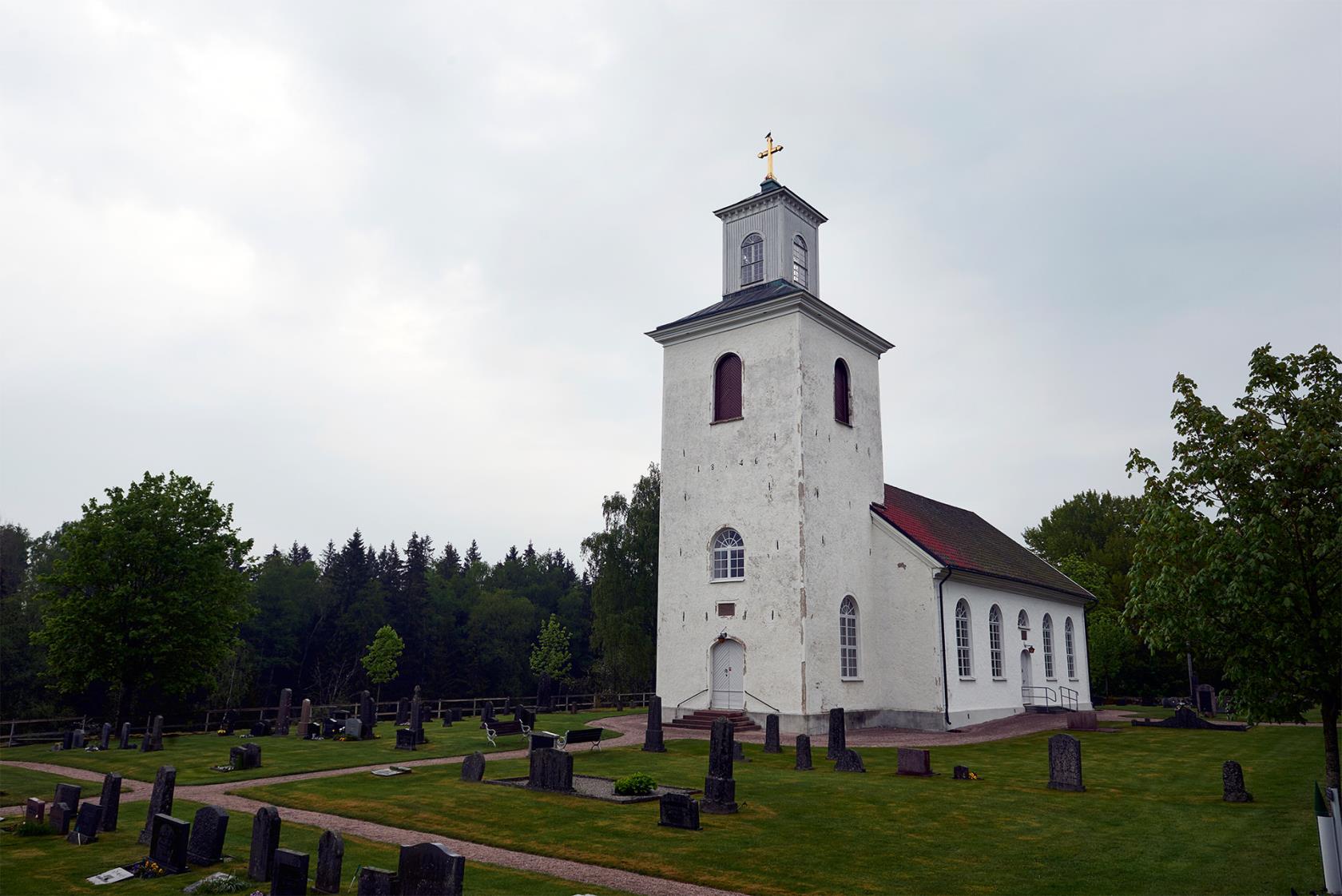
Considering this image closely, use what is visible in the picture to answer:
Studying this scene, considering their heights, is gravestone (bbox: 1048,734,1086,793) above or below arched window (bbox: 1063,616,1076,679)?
below

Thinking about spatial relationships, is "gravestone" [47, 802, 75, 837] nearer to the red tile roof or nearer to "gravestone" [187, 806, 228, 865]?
"gravestone" [187, 806, 228, 865]

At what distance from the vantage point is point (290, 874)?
8734 millimetres

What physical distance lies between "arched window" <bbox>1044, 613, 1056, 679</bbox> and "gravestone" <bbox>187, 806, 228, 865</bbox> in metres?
33.2

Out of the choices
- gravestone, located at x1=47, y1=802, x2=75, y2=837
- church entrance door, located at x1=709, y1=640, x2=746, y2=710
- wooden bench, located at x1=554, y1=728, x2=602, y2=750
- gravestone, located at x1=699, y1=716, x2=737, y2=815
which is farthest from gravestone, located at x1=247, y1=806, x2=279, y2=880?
church entrance door, located at x1=709, y1=640, x2=746, y2=710

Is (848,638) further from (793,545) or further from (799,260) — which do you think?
(799,260)

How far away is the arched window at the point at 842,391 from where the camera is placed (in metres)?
30.6

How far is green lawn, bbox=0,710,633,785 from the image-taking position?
19547mm

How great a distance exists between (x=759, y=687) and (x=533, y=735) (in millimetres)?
10300

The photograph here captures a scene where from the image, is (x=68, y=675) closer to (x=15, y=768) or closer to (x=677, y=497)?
(x=15, y=768)

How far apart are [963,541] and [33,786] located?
30.1m

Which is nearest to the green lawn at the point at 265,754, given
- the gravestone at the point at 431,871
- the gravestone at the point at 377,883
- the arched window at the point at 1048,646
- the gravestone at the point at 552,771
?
the gravestone at the point at 552,771

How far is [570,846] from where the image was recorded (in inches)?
455

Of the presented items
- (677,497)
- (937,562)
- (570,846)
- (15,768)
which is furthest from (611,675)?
(570,846)

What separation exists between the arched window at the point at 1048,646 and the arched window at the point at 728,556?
16.3 meters
